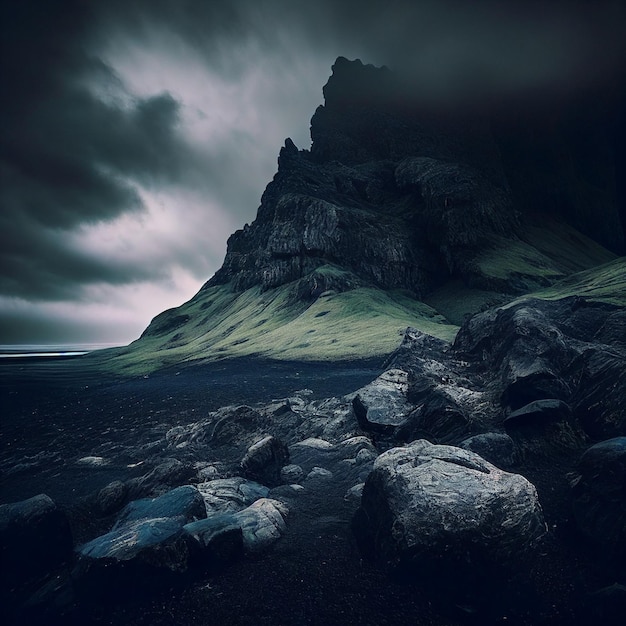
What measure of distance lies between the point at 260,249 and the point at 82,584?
612 ft

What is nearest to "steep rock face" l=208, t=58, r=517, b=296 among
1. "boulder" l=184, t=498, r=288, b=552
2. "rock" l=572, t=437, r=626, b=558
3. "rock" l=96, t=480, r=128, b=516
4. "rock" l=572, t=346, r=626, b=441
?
"rock" l=572, t=346, r=626, b=441

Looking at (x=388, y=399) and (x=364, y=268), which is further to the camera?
(x=364, y=268)

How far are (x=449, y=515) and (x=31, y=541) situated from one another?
15.7m

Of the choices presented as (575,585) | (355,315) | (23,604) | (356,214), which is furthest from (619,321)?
(356,214)

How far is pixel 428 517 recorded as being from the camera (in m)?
11.0

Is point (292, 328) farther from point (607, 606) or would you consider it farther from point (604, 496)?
point (607, 606)

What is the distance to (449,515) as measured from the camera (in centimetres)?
1083

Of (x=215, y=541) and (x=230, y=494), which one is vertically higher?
(x=215, y=541)

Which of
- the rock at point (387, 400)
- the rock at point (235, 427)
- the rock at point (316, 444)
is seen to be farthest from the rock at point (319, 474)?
the rock at point (235, 427)

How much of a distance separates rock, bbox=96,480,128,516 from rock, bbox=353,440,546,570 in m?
13.2

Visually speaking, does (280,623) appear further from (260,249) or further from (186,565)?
(260,249)

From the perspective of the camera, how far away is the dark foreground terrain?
10.3 m

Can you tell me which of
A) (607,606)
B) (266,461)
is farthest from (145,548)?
(607,606)

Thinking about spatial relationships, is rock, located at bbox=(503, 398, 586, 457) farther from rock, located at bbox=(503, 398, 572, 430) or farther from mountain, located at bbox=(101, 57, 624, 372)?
mountain, located at bbox=(101, 57, 624, 372)
